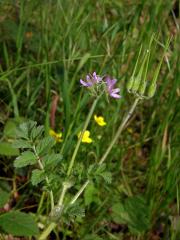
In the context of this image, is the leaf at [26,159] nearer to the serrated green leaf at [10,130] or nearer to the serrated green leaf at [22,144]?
the serrated green leaf at [22,144]

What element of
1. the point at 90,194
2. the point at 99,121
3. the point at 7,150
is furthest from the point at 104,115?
the point at 7,150

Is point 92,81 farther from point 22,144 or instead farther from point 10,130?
point 10,130

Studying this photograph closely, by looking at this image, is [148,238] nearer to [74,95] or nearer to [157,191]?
[157,191]

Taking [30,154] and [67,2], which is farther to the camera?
[67,2]

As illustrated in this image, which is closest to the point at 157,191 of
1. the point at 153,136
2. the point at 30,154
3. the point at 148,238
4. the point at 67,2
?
the point at 148,238

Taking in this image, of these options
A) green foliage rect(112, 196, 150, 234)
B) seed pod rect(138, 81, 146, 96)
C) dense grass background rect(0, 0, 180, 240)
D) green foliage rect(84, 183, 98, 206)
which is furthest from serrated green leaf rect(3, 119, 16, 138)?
seed pod rect(138, 81, 146, 96)
